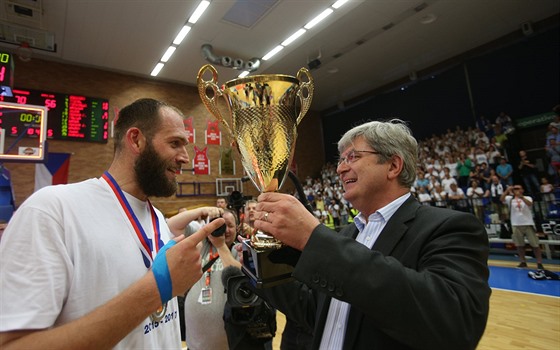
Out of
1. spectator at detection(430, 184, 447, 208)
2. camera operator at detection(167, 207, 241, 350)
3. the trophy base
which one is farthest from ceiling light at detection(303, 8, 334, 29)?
the trophy base

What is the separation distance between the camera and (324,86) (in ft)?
39.8

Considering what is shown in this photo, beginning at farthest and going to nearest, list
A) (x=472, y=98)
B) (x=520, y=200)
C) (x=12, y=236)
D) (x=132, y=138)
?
1. (x=472, y=98)
2. (x=520, y=200)
3. (x=132, y=138)
4. (x=12, y=236)

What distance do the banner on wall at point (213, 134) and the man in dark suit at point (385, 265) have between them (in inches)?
379

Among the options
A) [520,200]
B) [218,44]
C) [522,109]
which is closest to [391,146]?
[520,200]

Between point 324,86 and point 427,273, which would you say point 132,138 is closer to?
point 427,273

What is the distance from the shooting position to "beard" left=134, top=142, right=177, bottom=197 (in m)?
1.18

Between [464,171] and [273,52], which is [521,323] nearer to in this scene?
[464,171]

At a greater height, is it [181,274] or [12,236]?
[12,236]

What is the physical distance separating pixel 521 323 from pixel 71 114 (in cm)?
1027

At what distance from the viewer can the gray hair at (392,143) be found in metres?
1.27

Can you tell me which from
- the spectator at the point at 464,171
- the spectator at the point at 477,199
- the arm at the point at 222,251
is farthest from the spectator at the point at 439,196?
the arm at the point at 222,251

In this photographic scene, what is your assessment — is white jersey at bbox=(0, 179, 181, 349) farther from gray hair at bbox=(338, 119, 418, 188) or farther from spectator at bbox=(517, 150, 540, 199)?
spectator at bbox=(517, 150, 540, 199)

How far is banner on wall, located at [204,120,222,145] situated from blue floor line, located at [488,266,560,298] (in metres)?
8.53

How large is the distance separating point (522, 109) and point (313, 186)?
723 centimetres
